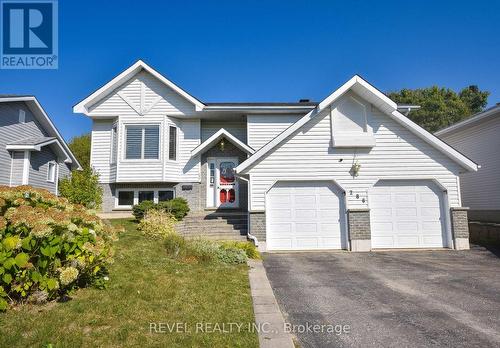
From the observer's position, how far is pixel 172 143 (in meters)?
17.0

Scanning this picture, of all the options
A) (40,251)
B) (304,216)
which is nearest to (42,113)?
(304,216)

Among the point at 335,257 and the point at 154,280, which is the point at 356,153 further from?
the point at 154,280

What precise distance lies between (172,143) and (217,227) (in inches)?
244

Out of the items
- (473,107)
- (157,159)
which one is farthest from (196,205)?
(473,107)

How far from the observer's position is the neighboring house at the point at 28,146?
17.8 metres

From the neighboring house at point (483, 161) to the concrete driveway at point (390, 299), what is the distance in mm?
6168

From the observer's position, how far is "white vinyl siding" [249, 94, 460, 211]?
12430mm

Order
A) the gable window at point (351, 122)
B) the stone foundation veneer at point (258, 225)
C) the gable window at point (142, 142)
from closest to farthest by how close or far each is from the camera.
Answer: the stone foundation veneer at point (258, 225)
the gable window at point (351, 122)
the gable window at point (142, 142)

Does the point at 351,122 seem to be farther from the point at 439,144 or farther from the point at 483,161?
the point at 483,161

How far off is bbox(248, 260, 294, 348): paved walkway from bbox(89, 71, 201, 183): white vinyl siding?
10.2 metres

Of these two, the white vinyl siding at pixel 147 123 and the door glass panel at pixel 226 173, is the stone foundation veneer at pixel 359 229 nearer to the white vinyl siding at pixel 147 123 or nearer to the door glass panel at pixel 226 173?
the door glass panel at pixel 226 173

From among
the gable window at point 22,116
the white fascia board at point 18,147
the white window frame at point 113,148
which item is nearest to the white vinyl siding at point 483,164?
the white window frame at point 113,148

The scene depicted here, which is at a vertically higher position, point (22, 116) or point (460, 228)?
point (22, 116)

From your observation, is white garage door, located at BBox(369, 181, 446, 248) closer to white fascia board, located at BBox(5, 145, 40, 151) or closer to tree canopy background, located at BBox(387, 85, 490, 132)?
white fascia board, located at BBox(5, 145, 40, 151)
